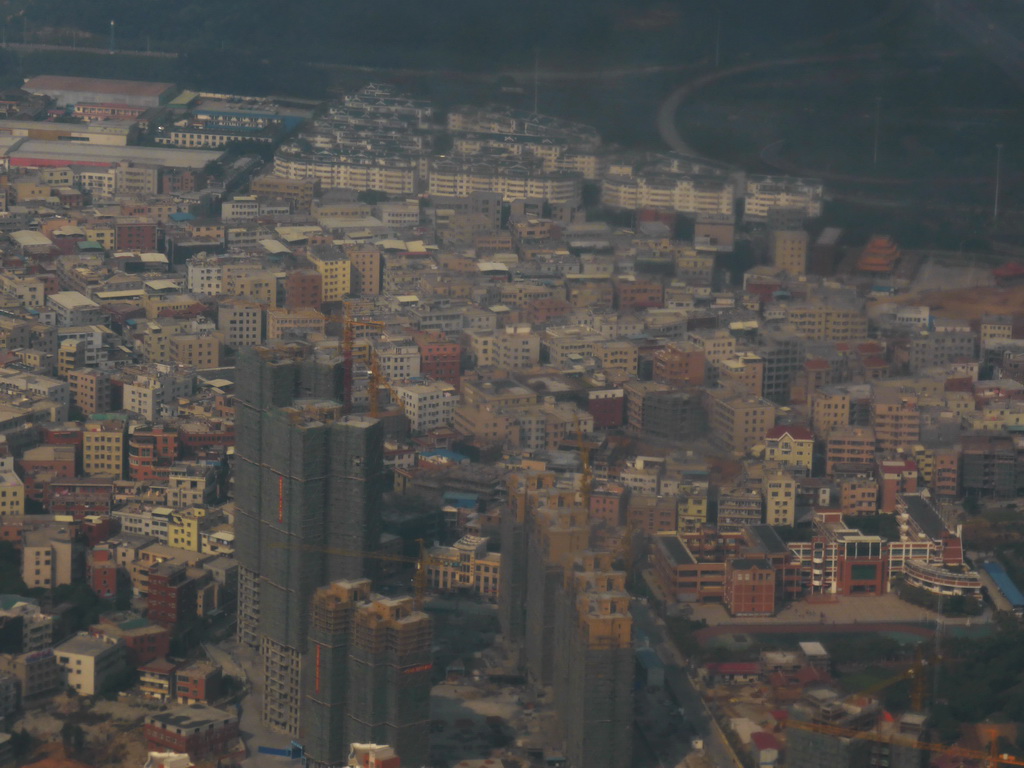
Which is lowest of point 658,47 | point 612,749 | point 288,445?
point 612,749

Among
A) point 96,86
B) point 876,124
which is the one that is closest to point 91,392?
point 876,124

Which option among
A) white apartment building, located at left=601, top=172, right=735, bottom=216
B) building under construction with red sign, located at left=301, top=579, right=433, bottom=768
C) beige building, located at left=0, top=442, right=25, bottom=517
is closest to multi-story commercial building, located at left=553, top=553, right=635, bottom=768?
building under construction with red sign, located at left=301, top=579, right=433, bottom=768

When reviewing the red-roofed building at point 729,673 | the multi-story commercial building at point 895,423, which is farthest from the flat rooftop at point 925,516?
the red-roofed building at point 729,673

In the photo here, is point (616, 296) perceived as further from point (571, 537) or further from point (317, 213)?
point (571, 537)

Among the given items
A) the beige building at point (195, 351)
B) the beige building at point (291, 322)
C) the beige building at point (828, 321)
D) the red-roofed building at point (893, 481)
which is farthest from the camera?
the beige building at point (828, 321)

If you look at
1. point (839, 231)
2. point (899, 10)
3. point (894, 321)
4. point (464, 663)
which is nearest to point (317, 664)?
point (464, 663)

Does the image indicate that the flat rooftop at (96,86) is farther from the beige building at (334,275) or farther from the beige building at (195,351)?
the beige building at (195,351)
